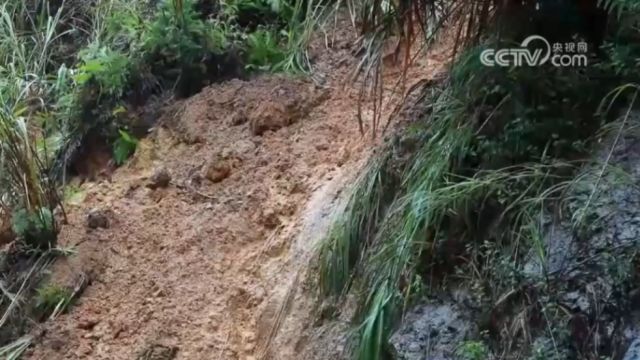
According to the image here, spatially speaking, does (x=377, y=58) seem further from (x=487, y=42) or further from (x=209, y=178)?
(x=209, y=178)

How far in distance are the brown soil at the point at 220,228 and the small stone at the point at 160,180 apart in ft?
0.11

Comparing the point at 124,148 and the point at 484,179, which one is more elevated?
the point at 484,179

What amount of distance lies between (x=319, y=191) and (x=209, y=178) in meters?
0.76

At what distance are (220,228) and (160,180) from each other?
24.0 inches

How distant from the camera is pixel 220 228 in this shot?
16.7ft

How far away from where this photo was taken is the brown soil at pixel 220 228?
4574mm

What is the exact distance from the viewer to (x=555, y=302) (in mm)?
3174

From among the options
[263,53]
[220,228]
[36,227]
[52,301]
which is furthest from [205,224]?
[263,53]

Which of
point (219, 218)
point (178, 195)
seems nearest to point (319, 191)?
point (219, 218)

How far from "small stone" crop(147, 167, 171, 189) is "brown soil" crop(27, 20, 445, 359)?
0.11ft

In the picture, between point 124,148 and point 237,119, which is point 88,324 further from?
point 237,119

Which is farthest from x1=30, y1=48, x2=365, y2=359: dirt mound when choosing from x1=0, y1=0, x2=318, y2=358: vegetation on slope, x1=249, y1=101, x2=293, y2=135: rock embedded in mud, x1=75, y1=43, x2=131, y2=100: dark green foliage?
x1=75, y1=43, x2=131, y2=100: dark green foliage

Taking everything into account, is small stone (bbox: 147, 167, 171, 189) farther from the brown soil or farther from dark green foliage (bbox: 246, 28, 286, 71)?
dark green foliage (bbox: 246, 28, 286, 71)

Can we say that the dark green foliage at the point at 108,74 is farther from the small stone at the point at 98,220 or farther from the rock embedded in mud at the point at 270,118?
the rock embedded in mud at the point at 270,118
